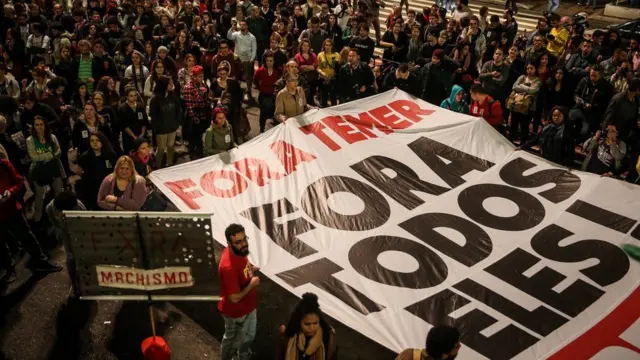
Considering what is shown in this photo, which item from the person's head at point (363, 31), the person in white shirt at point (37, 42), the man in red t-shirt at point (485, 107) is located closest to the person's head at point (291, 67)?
the man in red t-shirt at point (485, 107)

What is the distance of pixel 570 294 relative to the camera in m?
7.63

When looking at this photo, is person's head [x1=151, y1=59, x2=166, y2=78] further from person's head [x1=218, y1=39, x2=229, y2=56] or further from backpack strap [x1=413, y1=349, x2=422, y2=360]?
backpack strap [x1=413, y1=349, x2=422, y2=360]

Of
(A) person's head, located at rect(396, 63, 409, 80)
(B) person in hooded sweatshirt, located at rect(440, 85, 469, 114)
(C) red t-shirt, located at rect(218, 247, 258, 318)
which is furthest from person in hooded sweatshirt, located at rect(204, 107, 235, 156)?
(B) person in hooded sweatshirt, located at rect(440, 85, 469, 114)

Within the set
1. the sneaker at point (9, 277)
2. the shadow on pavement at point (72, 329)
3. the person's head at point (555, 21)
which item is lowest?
the shadow on pavement at point (72, 329)

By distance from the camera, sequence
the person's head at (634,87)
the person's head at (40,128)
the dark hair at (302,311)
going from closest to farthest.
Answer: the dark hair at (302,311) → the person's head at (40,128) → the person's head at (634,87)

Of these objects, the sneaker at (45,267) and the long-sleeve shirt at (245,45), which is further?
the long-sleeve shirt at (245,45)

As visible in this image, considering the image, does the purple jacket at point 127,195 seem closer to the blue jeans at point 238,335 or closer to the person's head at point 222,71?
the blue jeans at point 238,335

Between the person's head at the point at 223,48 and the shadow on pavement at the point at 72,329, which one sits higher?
the person's head at the point at 223,48

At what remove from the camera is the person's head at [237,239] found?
6.69 metres

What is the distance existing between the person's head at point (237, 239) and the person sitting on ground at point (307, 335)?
0.98 metres

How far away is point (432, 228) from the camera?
342 inches

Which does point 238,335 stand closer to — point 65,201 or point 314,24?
point 65,201

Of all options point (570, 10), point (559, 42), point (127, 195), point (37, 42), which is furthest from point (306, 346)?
point (570, 10)

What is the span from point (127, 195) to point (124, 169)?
0.33 meters
